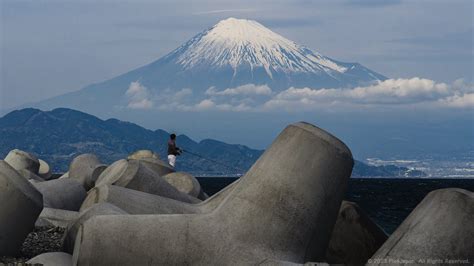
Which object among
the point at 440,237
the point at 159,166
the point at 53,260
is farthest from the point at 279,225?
the point at 159,166

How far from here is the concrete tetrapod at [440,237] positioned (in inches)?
406

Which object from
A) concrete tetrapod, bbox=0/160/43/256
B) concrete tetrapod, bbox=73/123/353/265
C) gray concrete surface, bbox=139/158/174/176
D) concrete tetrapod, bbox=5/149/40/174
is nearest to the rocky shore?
concrete tetrapod, bbox=73/123/353/265

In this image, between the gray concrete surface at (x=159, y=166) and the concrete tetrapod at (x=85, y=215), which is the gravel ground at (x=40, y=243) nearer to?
the concrete tetrapod at (x=85, y=215)

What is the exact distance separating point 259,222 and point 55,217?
7.22m

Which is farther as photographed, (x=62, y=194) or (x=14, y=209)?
(x=62, y=194)

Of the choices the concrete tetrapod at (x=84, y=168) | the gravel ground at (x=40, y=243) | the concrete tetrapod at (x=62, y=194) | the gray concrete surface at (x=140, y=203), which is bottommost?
the concrete tetrapod at (x=84, y=168)

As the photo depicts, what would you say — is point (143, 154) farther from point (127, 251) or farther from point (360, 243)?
point (127, 251)

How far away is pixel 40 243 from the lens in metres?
14.3

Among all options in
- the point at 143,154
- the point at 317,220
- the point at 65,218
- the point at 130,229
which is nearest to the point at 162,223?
the point at 130,229

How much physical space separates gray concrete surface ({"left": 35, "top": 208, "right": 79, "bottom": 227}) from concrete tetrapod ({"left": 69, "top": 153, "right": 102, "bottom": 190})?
19.4ft

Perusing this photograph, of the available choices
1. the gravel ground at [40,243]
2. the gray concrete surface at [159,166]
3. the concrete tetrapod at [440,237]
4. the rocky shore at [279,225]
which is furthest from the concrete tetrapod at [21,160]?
the concrete tetrapod at [440,237]

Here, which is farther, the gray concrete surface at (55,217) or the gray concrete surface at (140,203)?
the gray concrete surface at (55,217)

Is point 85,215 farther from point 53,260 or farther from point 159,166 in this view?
point 159,166

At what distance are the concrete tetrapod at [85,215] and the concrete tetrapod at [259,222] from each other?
1548mm
